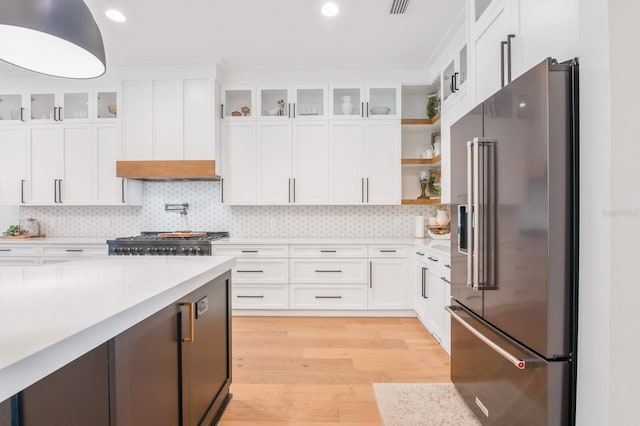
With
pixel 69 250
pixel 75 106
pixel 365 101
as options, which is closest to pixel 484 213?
pixel 365 101

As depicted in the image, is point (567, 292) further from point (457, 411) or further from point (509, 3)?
point (509, 3)

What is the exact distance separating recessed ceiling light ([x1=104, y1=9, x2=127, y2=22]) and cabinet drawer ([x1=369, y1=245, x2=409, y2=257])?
3252 millimetres

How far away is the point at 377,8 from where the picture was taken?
9.37 feet

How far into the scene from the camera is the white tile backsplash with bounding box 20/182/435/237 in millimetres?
4348

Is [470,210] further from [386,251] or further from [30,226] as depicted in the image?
[30,226]

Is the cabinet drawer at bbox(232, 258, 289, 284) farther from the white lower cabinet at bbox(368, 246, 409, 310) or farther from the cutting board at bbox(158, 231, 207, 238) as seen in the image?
the white lower cabinet at bbox(368, 246, 409, 310)

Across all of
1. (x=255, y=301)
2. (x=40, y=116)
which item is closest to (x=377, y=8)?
(x=255, y=301)

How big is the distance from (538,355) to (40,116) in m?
5.48

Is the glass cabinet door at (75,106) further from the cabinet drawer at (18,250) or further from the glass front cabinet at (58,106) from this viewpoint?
the cabinet drawer at (18,250)

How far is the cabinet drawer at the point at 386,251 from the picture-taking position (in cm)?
384

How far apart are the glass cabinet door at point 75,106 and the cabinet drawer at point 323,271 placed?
318 cm

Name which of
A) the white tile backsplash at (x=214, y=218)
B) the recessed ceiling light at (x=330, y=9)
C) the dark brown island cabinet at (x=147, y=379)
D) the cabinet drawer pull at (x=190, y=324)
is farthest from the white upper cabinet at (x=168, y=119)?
the cabinet drawer pull at (x=190, y=324)

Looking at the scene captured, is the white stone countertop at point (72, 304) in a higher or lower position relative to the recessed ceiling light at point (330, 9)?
lower

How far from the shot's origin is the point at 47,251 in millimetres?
3867
